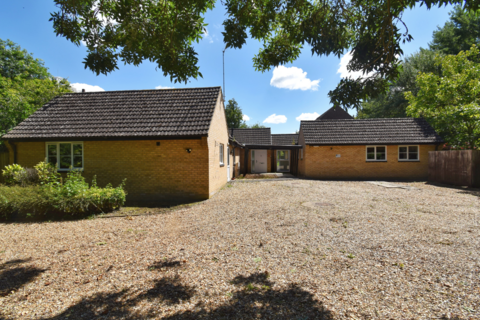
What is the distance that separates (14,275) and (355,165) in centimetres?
1922

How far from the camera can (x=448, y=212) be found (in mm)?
7551

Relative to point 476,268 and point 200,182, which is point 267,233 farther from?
point 200,182

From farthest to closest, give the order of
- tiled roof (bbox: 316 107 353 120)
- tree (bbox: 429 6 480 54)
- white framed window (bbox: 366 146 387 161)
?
tiled roof (bbox: 316 107 353 120)
tree (bbox: 429 6 480 54)
white framed window (bbox: 366 146 387 161)

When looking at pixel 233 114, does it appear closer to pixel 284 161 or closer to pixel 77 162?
pixel 284 161

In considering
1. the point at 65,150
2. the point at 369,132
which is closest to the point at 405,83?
the point at 369,132

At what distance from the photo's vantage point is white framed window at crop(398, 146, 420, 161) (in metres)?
17.9

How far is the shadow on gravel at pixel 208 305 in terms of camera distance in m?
2.78

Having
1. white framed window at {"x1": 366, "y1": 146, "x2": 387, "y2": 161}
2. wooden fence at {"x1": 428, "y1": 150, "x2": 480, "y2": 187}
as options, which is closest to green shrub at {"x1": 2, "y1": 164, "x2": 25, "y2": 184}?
white framed window at {"x1": 366, "y1": 146, "x2": 387, "y2": 161}

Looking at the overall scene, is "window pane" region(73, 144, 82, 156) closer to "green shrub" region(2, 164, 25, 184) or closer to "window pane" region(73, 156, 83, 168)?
"window pane" region(73, 156, 83, 168)

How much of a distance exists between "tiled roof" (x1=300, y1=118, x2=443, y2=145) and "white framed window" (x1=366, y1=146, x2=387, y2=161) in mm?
706

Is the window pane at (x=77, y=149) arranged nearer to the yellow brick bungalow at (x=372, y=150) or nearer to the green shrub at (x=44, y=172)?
the green shrub at (x=44, y=172)

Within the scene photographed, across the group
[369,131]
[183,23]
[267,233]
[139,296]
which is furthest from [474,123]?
[139,296]

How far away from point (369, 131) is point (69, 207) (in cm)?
1983

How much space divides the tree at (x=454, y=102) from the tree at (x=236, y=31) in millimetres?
16434
